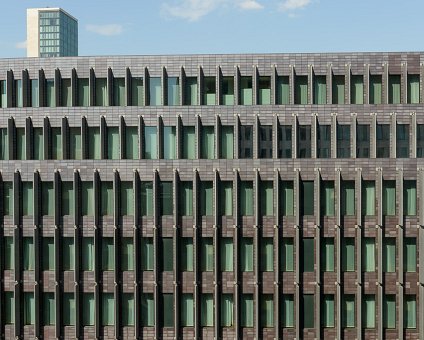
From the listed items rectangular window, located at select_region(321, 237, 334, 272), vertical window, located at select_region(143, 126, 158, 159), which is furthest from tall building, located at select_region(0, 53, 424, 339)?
vertical window, located at select_region(143, 126, 158, 159)

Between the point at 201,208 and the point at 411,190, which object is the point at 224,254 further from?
the point at 411,190

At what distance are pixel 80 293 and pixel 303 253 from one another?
17.1 meters

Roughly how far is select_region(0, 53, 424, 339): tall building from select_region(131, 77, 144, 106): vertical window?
0.28 feet

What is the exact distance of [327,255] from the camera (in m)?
40.5

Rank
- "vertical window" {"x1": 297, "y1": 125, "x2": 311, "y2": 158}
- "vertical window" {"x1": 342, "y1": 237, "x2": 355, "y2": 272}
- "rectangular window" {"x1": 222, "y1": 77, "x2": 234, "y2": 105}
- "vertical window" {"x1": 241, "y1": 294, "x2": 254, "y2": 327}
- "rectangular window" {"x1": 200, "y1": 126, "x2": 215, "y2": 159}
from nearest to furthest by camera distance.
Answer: "vertical window" {"x1": 342, "y1": 237, "x2": 355, "y2": 272} < "vertical window" {"x1": 241, "y1": 294, "x2": 254, "y2": 327} < "vertical window" {"x1": 297, "y1": 125, "x2": 311, "y2": 158} < "rectangular window" {"x1": 200, "y1": 126, "x2": 215, "y2": 159} < "rectangular window" {"x1": 222, "y1": 77, "x2": 234, "y2": 105}

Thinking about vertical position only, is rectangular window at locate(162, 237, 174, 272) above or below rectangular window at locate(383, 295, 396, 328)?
above

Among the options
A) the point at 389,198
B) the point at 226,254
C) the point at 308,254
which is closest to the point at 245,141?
the point at 226,254

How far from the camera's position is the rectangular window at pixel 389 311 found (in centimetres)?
3997

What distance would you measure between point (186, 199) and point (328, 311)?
44.2 ft

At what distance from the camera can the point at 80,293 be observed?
134ft

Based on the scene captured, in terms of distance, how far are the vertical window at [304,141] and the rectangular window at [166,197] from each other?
10028 mm

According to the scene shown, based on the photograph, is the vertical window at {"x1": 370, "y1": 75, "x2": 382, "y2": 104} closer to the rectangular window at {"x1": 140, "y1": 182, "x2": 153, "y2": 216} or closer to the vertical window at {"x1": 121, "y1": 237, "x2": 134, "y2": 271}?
the rectangular window at {"x1": 140, "y1": 182, "x2": 153, "y2": 216}

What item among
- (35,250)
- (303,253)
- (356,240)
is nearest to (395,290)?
(356,240)

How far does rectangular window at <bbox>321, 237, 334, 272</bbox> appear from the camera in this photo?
4041 centimetres
